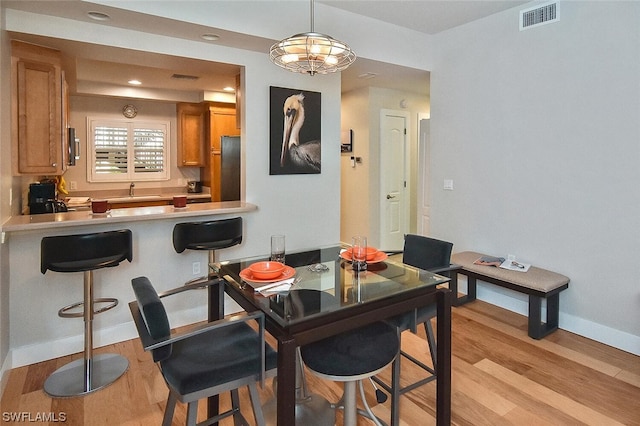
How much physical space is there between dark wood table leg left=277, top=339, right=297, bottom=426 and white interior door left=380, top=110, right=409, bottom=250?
436 centimetres

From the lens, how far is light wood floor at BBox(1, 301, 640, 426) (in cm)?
214

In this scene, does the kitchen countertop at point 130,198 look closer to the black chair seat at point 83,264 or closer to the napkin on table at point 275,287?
the black chair seat at point 83,264

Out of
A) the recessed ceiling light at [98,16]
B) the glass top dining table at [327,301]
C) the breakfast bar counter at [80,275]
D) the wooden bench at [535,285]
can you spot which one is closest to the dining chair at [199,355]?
the glass top dining table at [327,301]

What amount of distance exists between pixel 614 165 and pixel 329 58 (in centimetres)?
235

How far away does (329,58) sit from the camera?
2.17m

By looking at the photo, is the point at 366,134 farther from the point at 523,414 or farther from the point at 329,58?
the point at 523,414

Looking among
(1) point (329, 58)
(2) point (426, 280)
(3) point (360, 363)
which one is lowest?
(3) point (360, 363)

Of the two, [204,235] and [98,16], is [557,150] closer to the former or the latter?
[204,235]

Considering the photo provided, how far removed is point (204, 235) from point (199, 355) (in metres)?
1.48

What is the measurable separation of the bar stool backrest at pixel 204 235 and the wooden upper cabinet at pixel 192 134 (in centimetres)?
342

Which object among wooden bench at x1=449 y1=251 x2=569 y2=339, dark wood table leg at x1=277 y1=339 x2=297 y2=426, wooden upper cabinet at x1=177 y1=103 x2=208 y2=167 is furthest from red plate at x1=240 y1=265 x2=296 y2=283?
wooden upper cabinet at x1=177 y1=103 x2=208 y2=167

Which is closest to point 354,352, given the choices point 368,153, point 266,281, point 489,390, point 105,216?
point 266,281

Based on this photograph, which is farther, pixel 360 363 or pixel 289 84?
pixel 289 84

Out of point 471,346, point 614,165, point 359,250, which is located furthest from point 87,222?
point 614,165
